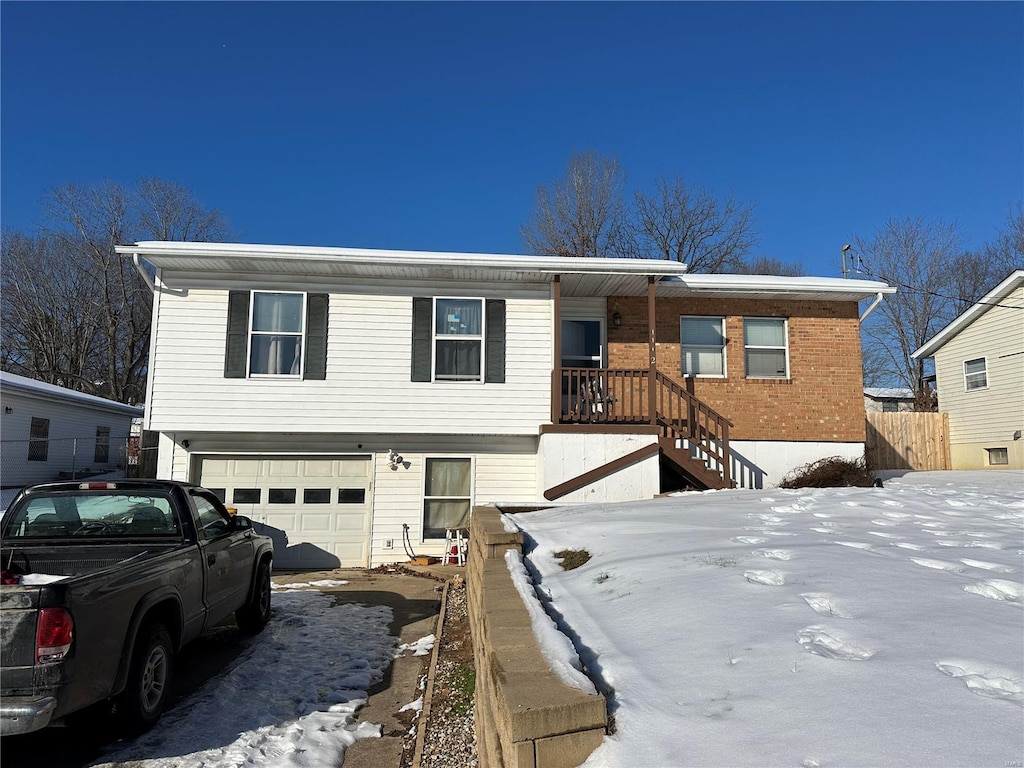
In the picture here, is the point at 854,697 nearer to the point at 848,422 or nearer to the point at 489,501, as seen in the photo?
the point at 489,501

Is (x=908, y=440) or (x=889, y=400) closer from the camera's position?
(x=908, y=440)

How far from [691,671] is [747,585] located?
3.60ft

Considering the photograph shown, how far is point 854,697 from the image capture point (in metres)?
2.23

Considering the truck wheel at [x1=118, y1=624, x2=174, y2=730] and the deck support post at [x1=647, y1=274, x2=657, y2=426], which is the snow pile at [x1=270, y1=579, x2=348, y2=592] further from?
the deck support post at [x1=647, y1=274, x2=657, y2=426]

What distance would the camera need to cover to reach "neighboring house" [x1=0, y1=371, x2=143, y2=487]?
58.5ft

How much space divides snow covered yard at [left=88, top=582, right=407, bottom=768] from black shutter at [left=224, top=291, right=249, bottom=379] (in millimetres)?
5438

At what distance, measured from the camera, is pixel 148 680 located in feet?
14.3

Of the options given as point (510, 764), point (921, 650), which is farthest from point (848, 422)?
point (510, 764)

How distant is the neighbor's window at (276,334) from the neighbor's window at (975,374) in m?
18.3

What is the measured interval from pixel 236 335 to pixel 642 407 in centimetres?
720

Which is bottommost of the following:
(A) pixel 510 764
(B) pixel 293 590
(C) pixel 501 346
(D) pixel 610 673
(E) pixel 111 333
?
(B) pixel 293 590

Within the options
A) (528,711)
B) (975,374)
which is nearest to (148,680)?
(528,711)

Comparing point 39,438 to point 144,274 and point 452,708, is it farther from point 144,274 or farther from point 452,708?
point 452,708

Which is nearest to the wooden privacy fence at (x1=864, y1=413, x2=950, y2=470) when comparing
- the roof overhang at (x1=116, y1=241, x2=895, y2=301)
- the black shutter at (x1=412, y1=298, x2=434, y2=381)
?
the roof overhang at (x1=116, y1=241, x2=895, y2=301)
